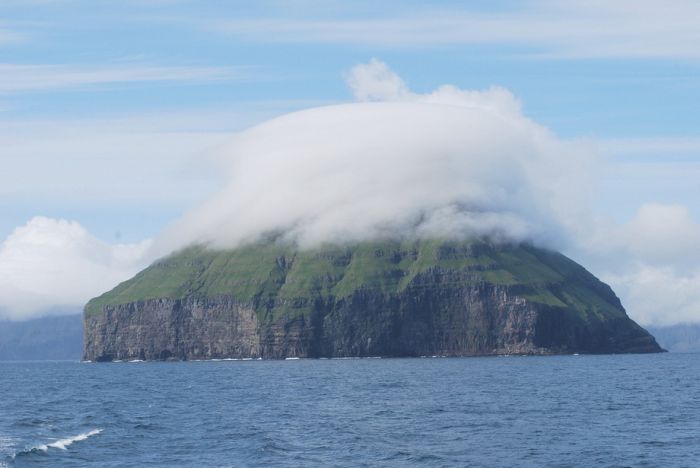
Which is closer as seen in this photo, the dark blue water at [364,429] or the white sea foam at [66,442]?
the dark blue water at [364,429]

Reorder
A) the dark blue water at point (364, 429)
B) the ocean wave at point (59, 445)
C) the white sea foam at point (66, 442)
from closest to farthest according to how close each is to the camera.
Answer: the dark blue water at point (364, 429) → the ocean wave at point (59, 445) → the white sea foam at point (66, 442)

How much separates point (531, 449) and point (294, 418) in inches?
1583

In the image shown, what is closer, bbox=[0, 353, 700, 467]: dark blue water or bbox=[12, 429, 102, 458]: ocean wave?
bbox=[0, 353, 700, 467]: dark blue water

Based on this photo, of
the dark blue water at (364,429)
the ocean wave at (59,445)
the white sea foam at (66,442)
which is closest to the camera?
the dark blue water at (364,429)

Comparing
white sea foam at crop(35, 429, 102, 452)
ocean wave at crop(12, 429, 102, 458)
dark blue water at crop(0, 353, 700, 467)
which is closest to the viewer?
dark blue water at crop(0, 353, 700, 467)

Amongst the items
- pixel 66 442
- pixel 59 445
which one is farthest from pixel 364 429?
pixel 59 445

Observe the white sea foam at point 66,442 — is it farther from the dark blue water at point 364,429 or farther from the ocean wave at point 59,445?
the dark blue water at point 364,429

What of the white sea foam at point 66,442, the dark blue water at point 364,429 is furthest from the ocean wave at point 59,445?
the dark blue water at point 364,429

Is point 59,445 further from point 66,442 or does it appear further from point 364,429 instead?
point 364,429

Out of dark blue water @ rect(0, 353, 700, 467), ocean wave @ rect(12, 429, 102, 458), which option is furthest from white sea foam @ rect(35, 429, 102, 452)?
dark blue water @ rect(0, 353, 700, 467)

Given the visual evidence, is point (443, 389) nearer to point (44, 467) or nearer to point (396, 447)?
point (396, 447)

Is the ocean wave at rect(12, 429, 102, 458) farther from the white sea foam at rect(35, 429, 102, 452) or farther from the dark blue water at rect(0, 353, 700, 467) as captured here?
the dark blue water at rect(0, 353, 700, 467)

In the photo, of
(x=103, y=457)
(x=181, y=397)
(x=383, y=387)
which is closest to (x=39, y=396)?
(x=181, y=397)

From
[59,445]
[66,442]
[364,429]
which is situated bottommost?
[59,445]
